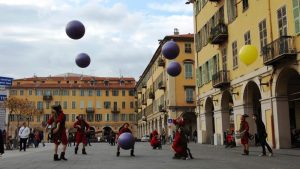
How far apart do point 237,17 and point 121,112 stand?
78.6 meters

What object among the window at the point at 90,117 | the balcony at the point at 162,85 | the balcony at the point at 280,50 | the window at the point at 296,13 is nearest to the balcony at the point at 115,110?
the window at the point at 90,117

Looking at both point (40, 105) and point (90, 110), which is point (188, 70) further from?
point (40, 105)

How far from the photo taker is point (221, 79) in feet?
100

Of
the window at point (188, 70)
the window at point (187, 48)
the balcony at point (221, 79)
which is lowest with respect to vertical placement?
the balcony at point (221, 79)

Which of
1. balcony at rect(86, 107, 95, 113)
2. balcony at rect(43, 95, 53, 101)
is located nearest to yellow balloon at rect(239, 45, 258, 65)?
balcony at rect(86, 107, 95, 113)

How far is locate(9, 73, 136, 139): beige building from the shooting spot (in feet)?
333

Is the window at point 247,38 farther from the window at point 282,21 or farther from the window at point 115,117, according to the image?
the window at point 115,117

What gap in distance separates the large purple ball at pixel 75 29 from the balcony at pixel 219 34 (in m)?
14.6

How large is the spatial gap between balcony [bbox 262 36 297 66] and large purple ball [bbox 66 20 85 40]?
960 cm

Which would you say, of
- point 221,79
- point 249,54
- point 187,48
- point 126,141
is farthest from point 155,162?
point 187,48

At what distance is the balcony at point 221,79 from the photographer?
1181 inches

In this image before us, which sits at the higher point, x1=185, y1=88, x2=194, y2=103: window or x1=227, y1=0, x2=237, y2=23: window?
x1=227, y1=0, x2=237, y2=23: window

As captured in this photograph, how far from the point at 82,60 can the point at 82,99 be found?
85.2m

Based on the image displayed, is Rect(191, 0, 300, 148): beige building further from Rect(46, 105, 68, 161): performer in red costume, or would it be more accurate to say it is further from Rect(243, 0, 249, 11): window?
Rect(46, 105, 68, 161): performer in red costume
